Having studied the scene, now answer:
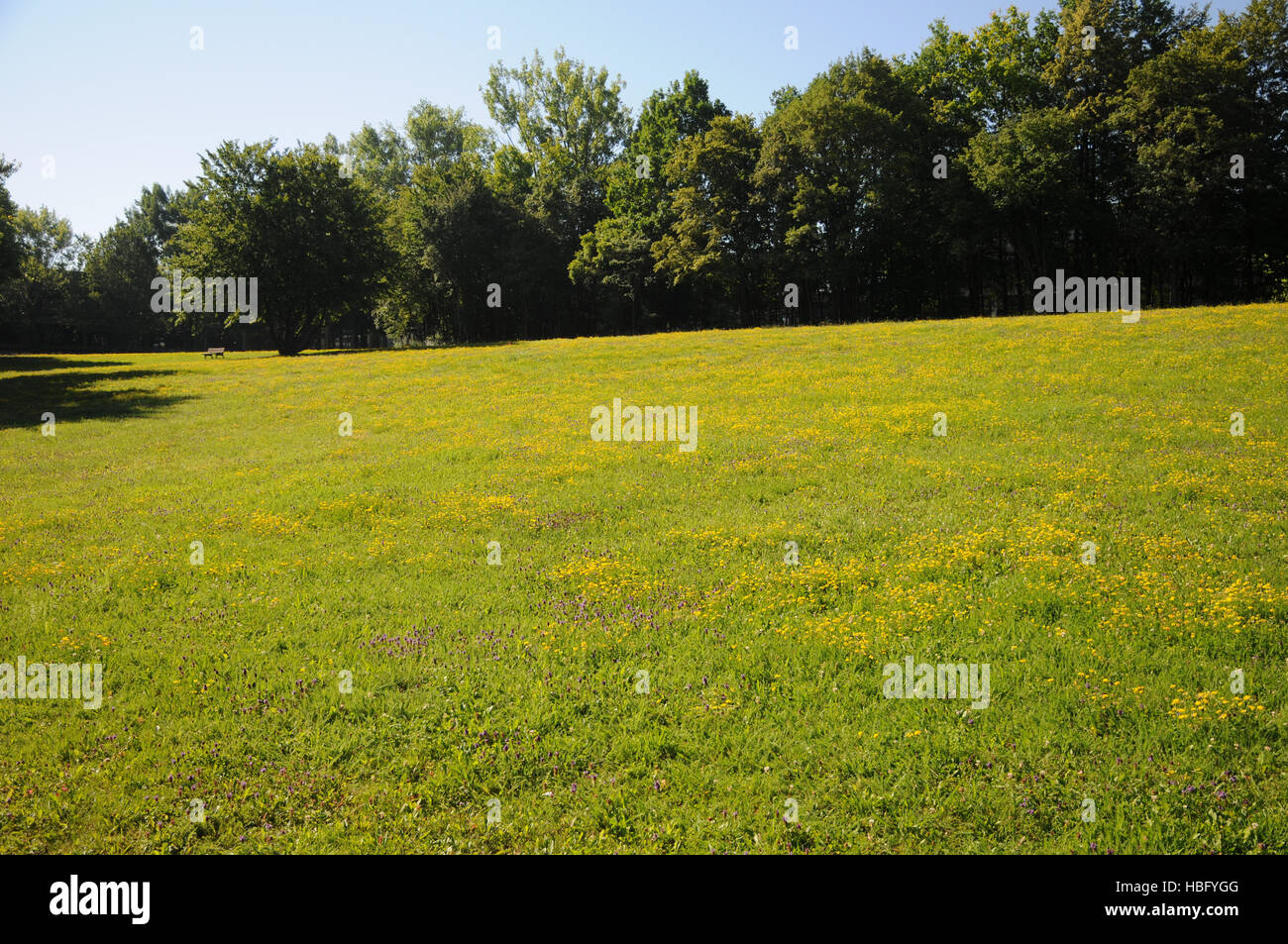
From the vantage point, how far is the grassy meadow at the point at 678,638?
5855 mm

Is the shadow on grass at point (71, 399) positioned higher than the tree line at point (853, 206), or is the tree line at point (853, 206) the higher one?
the tree line at point (853, 206)

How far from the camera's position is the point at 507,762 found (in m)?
6.59

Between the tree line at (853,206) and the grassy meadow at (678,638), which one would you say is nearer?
the grassy meadow at (678,638)

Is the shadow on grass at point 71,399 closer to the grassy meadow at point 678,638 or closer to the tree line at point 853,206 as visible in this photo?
the grassy meadow at point 678,638

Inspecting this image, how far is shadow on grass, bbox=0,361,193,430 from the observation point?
29.7 meters

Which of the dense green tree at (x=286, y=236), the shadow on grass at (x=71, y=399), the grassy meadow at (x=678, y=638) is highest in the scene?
the dense green tree at (x=286, y=236)

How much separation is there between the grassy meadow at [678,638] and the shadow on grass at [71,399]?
40.7 feet

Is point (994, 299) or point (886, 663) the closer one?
point (886, 663)

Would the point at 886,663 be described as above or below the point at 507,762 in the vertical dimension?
above

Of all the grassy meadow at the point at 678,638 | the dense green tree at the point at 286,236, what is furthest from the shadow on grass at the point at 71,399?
the dense green tree at the point at 286,236

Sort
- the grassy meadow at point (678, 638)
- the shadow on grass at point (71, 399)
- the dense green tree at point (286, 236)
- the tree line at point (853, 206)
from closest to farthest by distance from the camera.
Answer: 1. the grassy meadow at point (678, 638)
2. the shadow on grass at point (71, 399)
3. the tree line at point (853, 206)
4. the dense green tree at point (286, 236)
